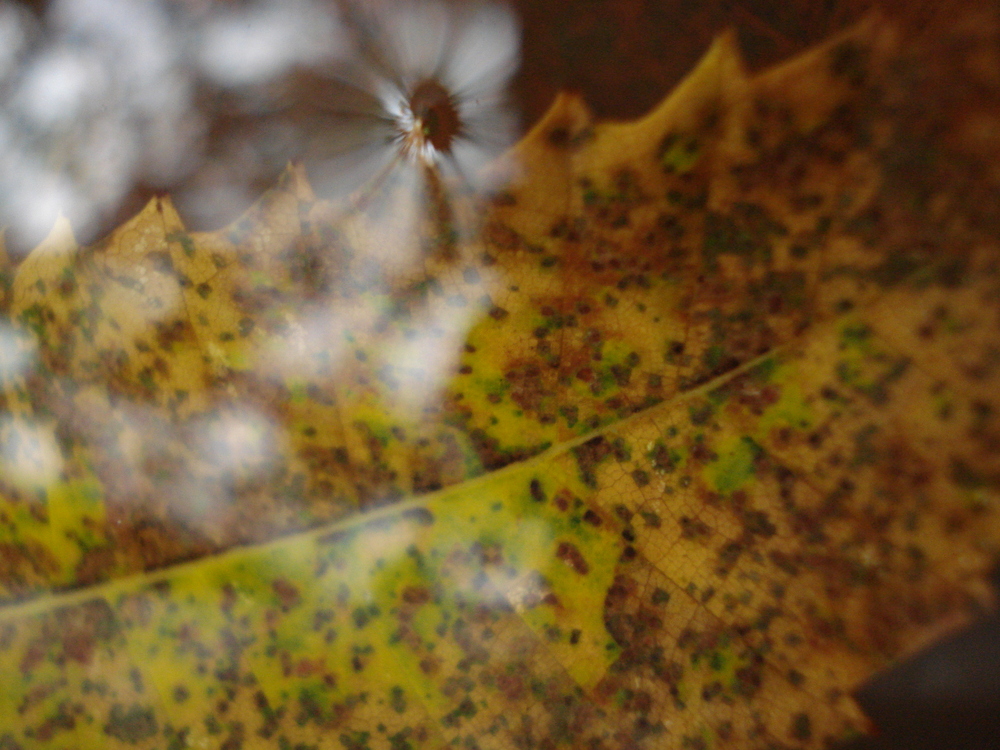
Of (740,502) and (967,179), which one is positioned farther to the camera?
(740,502)

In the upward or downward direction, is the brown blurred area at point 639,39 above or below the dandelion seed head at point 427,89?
below

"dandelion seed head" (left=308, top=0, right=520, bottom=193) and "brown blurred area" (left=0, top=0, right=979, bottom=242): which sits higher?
"dandelion seed head" (left=308, top=0, right=520, bottom=193)

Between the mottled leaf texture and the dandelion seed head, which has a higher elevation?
the dandelion seed head

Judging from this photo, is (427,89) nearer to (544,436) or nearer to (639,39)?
(639,39)

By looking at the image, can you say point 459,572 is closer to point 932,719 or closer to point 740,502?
point 740,502

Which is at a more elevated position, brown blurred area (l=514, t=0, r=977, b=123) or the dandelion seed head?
the dandelion seed head

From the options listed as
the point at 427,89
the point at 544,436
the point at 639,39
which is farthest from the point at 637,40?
the point at 544,436

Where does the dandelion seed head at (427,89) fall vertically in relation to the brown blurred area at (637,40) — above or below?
above

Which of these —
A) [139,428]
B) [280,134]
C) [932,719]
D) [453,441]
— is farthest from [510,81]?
[932,719]
